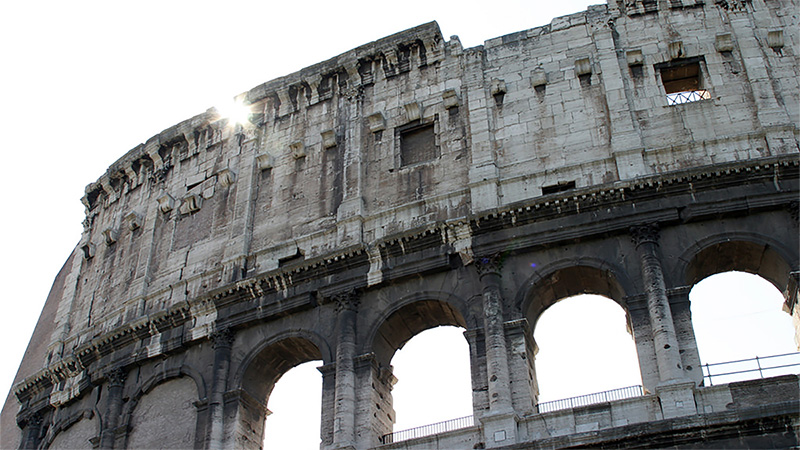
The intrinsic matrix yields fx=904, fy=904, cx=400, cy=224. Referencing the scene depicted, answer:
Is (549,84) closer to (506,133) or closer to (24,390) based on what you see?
(506,133)

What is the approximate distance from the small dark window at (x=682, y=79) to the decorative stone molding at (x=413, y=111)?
5.97 meters

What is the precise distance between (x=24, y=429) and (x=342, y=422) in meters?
12.4

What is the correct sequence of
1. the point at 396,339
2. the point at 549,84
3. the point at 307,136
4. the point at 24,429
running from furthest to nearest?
1. the point at 24,429
2. the point at 307,136
3. the point at 549,84
4. the point at 396,339

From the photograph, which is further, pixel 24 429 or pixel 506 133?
pixel 24 429

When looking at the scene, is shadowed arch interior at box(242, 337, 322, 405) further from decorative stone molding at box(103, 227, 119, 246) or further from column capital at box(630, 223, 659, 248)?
decorative stone molding at box(103, 227, 119, 246)

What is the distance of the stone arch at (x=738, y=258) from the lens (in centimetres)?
1827

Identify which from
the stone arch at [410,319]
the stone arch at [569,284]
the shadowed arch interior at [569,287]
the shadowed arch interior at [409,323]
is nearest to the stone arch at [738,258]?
the stone arch at [569,284]

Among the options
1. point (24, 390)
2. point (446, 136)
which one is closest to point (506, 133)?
point (446, 136)

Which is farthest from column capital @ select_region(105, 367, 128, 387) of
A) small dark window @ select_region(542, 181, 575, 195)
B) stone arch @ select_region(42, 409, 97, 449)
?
small dark window @ select_region(542, 181, 575, 195)

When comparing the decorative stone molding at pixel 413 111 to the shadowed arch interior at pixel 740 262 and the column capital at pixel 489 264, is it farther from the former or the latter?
the shadowed arch interior at pixel 740 262

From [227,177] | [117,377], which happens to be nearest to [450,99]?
[227,177]

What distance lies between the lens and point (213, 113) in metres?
26.6

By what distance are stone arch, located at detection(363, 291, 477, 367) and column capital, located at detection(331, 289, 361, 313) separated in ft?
2.20

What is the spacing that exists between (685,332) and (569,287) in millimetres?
3023
